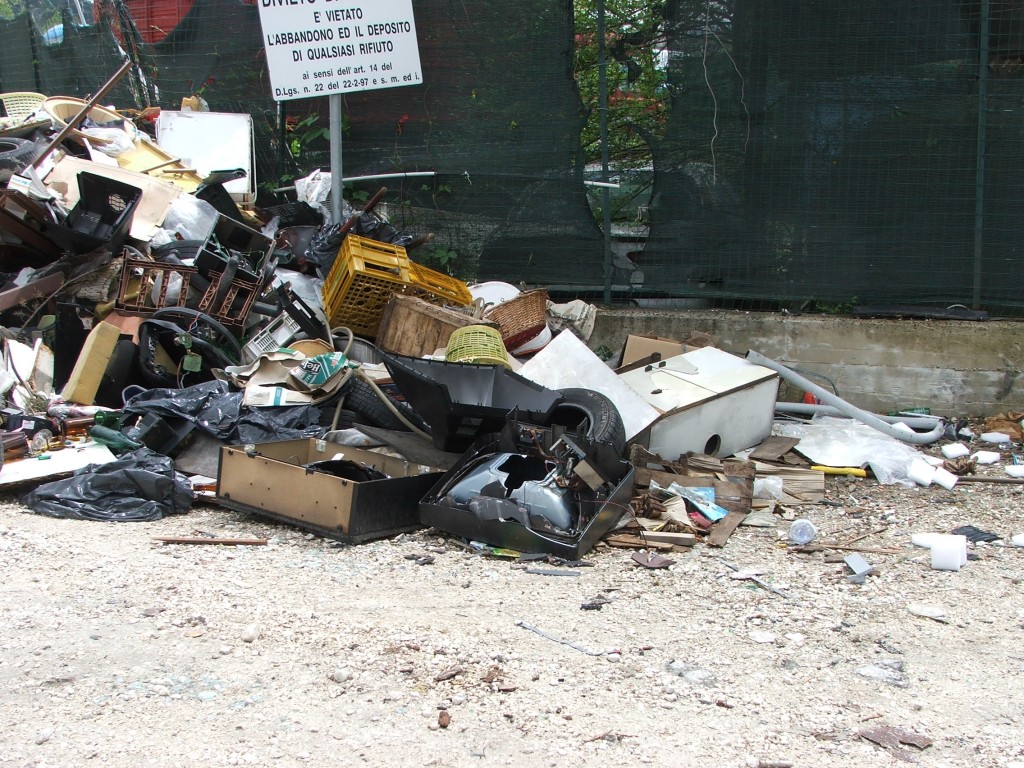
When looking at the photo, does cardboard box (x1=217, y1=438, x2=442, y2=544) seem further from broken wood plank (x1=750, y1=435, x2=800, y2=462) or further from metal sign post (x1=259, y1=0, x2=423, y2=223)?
metal sign post (x1=259, y1=0, x2=423, y2=223)

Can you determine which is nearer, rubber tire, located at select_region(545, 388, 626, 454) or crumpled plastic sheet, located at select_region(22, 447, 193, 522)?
crumpled plastic sheet, located at select_region(22, 447, 193, 522)

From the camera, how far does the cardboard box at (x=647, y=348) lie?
636 cm

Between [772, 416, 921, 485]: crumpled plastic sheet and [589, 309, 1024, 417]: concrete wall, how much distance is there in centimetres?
59

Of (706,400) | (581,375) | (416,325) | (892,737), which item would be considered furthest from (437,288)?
(892,737)

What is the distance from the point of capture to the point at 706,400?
215 inches

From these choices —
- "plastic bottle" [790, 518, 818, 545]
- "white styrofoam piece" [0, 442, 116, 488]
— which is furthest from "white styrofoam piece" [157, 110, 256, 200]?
"plastic bottle" [790, 518, 818, 545]

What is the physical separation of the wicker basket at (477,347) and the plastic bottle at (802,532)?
185 cm

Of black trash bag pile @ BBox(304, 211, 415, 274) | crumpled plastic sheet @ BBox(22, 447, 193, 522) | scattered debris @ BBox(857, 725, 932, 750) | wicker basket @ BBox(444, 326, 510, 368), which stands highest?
black trash bag pile @ BBox(304, 211, 415, 274)

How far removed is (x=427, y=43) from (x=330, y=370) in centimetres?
309

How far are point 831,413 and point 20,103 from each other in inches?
300

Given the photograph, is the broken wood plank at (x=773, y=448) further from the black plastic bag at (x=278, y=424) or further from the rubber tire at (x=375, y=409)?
the black plastic bag at (x=278, y=424)

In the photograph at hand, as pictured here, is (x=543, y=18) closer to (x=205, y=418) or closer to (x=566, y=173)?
(x=566, y=173)

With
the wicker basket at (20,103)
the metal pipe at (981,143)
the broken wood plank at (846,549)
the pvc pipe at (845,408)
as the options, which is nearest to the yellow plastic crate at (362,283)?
the pvc pipe at (845,408)

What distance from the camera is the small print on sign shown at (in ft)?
21.8
